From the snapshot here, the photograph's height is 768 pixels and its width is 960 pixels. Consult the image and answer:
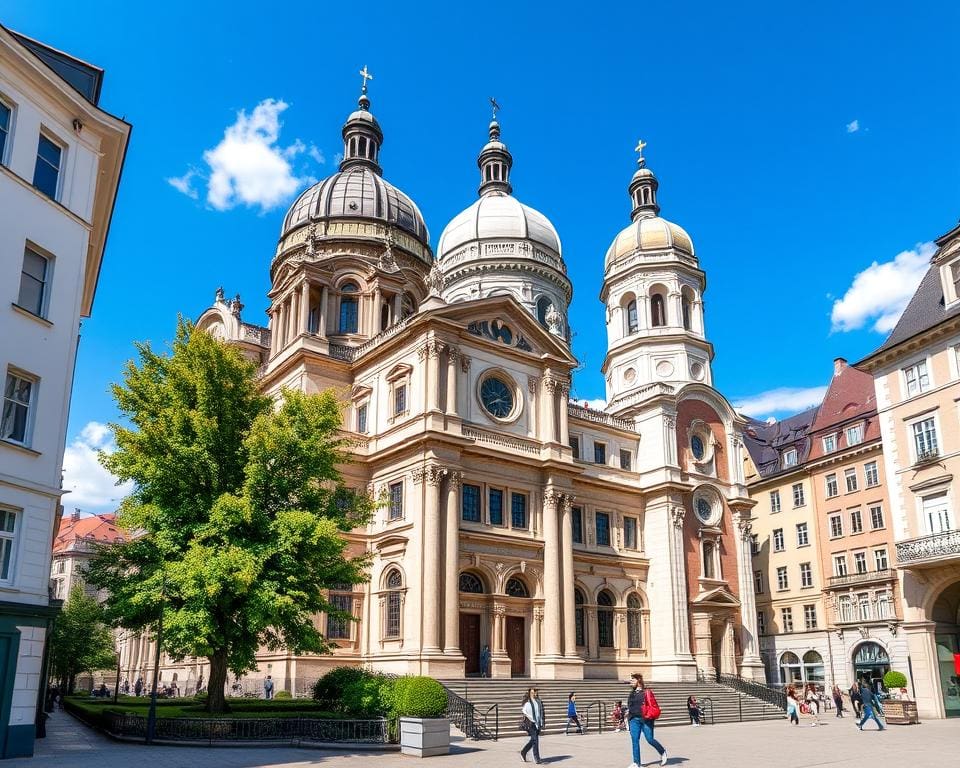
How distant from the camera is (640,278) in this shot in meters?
55.8

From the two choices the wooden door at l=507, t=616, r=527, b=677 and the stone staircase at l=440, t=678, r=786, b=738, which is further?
the wooden door at l=507, t=616, r=527, b=677

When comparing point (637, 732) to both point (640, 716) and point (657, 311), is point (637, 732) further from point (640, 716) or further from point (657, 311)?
point (657, 311)

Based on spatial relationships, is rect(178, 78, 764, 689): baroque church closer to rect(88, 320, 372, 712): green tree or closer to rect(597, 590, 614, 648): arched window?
rect(597, 590, 614, 648): arched window

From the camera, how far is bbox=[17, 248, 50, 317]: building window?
19953 mm

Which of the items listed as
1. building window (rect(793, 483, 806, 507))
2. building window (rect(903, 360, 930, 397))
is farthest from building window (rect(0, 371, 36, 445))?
building window (rect(793, 483, 806, 507))

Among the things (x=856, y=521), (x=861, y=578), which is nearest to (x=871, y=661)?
(x=861, y=578)

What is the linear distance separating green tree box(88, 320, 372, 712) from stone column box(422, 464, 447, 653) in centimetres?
799

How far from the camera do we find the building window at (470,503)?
38.7m

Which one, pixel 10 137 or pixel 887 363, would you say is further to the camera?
pixel 887 363

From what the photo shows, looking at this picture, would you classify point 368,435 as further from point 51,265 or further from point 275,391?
point 51,265

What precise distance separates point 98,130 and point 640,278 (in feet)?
129

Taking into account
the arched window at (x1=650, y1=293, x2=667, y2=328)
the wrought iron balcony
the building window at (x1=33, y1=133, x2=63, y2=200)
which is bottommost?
the wrought iron balcony

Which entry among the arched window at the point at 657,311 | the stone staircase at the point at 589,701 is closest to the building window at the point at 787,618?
the stone staircase at the point at 589,701

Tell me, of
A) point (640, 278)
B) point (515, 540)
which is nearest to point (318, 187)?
point (640, 278)
